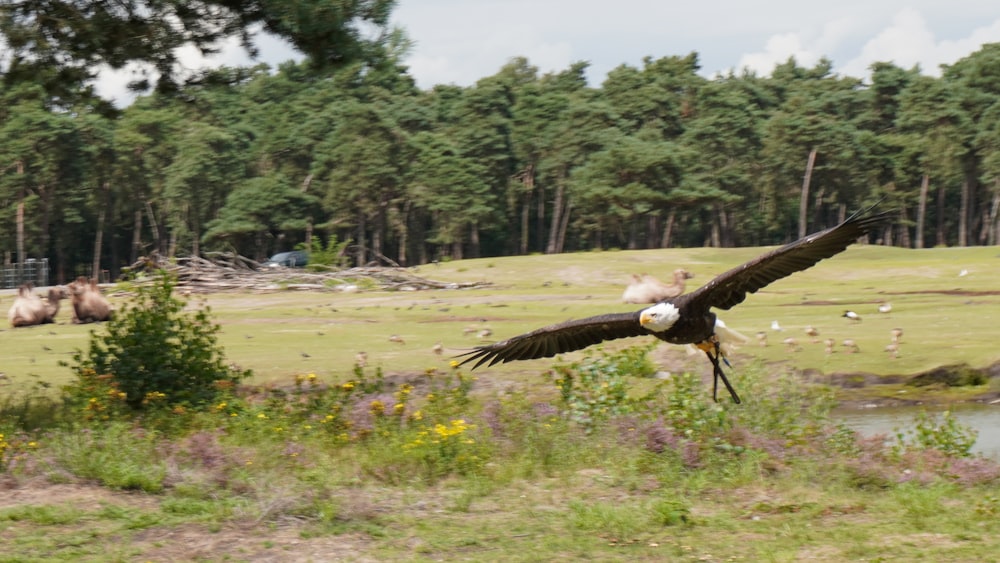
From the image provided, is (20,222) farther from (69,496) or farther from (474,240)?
(69,496)

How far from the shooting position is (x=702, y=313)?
941cm

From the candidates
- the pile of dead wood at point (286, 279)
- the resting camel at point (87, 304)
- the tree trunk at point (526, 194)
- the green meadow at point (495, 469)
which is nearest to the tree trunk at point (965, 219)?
the tree trunk at point (526, 194)

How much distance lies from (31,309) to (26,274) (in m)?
31.2

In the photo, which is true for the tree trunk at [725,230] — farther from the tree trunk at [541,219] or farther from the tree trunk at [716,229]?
the tree trunk at [541,219]

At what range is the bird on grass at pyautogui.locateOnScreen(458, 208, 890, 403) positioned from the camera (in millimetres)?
8609

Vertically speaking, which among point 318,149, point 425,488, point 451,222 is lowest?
point 425,488

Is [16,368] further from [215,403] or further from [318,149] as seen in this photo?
[318,149]

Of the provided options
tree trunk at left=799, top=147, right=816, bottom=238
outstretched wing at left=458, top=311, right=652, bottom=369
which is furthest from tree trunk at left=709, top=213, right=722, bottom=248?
outstretched wing at left=458, top=311, right=652, bottom=369

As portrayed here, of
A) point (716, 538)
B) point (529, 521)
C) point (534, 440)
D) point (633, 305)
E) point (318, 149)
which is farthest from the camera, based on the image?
point (318, 149)

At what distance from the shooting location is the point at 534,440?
422 inches

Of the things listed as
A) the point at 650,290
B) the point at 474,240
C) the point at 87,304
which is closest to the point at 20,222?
the point at 474,240

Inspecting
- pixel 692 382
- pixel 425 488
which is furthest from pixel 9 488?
pixel 692 382

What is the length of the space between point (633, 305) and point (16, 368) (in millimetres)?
13189

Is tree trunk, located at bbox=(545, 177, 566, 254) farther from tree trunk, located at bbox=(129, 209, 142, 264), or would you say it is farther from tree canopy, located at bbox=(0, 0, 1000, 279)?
tree trunk, located at bbox=(129, 209, 142, 264)
